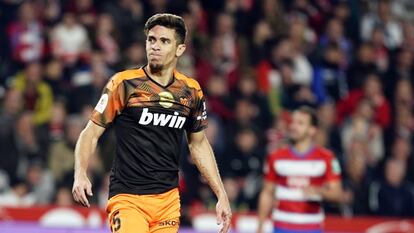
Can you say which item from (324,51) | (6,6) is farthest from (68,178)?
(324,51)

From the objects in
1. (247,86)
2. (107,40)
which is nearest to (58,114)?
(107,40)

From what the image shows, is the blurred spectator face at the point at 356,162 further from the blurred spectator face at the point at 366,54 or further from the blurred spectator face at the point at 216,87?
the blurred spectator face at the point at 366,54

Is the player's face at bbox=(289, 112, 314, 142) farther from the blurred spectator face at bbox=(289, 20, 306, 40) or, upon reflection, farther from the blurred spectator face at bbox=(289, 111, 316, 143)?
the blurred spectator face at bbox=(289, 20, 306, 40)

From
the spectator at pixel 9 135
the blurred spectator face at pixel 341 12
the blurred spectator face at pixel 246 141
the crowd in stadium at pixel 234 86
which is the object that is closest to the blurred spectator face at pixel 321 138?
the crowd in stadium at pixel 234 86

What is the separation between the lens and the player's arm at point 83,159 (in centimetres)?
679

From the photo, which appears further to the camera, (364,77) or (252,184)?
(364,77)

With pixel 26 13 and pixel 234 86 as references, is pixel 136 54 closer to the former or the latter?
pixel 234 86

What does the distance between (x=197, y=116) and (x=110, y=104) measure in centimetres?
68

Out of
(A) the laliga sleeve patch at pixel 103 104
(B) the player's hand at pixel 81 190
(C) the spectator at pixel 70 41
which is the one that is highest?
(C) the spectator at pixel 70 41

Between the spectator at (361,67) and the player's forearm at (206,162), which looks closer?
the player's forearm at (206,162)

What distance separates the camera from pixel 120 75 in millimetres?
7242

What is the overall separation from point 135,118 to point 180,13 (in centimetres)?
872

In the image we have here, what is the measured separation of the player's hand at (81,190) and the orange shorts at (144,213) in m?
0.39

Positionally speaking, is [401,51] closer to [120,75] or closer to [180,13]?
[180,13]
